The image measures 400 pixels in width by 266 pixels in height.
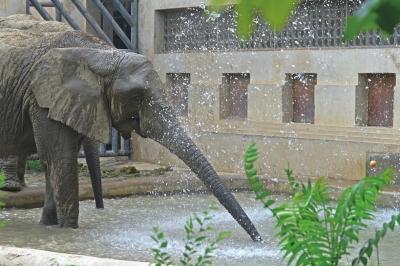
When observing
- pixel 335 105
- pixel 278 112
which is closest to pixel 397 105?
pixel 335 105

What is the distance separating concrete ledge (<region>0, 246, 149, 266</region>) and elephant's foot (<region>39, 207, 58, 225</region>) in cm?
309

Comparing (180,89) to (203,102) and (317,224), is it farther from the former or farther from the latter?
(317,224)

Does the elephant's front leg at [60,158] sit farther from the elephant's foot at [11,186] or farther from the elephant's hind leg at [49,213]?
the elephant's foot at [11,186]

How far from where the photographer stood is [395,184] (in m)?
9.93

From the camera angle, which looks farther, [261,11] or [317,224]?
[317,224]

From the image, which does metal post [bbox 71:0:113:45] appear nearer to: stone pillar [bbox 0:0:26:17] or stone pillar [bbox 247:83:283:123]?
stone pillar [bbox 0:0:26:17]

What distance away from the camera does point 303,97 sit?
41.1ft

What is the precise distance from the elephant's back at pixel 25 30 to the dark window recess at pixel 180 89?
5.35m

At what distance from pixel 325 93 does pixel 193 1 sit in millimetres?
2899

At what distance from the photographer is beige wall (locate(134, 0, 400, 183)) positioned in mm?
11469

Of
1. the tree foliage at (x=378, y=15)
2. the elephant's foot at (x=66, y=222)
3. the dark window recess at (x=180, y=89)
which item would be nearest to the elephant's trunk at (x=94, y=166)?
the elephant's foot at (x=66, y=222)

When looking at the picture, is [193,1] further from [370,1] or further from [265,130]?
[370,1]

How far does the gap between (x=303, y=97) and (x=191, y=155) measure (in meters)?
5.17

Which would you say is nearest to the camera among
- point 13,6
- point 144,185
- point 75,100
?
point 75,100
